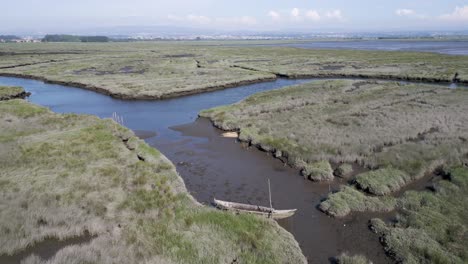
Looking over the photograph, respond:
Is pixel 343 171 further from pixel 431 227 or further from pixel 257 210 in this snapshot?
pixel 257 210

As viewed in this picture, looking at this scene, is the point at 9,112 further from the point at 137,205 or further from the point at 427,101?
the point at 427,101

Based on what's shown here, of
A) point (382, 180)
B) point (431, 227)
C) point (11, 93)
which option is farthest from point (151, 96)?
point (431, 227)

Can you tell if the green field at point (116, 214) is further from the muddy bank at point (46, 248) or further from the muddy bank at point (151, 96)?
the muddy bank at point (151, 96)

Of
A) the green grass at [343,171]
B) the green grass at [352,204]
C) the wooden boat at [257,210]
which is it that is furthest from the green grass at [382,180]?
the wooden boat at [257,210]

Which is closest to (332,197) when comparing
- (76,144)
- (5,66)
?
(76,144)

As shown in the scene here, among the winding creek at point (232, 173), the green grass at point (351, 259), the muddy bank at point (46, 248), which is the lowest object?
the winding creek at point (232, 173)
